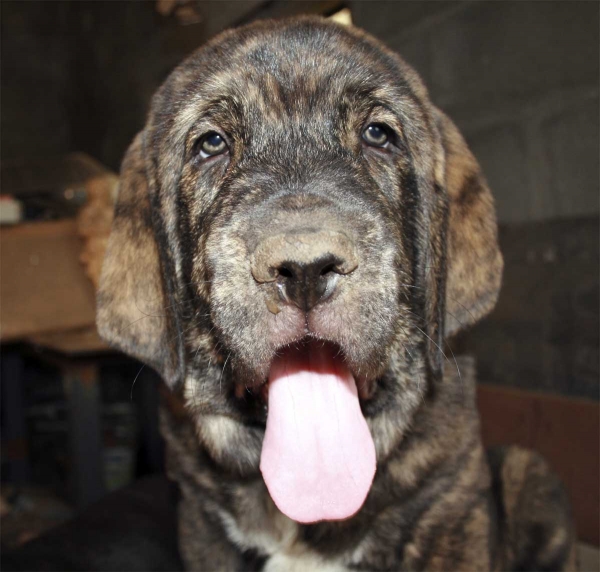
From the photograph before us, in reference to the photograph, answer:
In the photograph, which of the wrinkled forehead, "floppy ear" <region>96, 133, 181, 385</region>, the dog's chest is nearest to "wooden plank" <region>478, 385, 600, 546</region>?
the dog's chest

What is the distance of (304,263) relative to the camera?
62.9 inches

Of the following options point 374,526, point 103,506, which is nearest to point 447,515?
point 374,526

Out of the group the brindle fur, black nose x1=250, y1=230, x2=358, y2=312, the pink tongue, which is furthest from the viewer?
the brindle fur

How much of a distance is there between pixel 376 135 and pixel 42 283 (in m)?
2.60

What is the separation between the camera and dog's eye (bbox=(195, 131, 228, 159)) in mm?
2312

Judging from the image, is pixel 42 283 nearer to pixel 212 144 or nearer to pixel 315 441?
pixel 212 144

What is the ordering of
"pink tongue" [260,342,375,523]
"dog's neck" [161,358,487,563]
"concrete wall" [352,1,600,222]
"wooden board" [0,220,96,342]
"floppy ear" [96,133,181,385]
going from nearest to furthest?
"pink tongue" [260,342,375,523], "dog's neck" [161,358,487,563], "floppy ear" [96,133,181,385], "concrete wall" [352,1,600,222], "wooden board" [0,220,96,342]

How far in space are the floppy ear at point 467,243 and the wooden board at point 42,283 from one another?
2436 millimetres

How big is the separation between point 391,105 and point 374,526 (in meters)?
1.33

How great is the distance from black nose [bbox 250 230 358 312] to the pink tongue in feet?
0.80

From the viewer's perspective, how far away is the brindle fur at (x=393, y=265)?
7.13 ft

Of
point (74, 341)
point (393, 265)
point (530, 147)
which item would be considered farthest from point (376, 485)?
point (74, 341)

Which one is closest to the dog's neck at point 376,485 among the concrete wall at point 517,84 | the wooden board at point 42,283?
the concrete wall at point 517,84

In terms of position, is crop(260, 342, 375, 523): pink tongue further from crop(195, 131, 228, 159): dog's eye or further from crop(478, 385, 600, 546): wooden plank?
crop(478, 385, 600, 546): wooden plank
